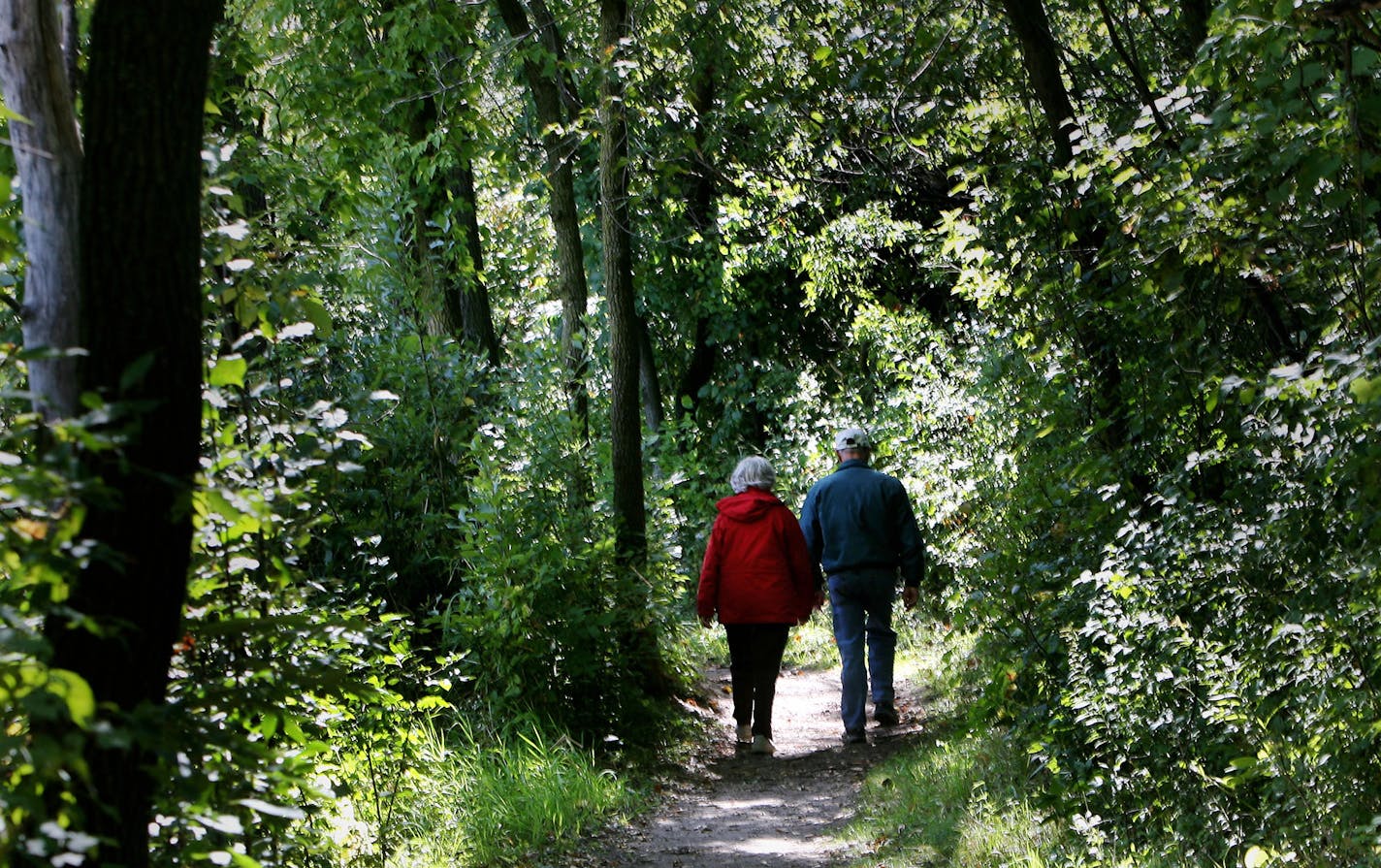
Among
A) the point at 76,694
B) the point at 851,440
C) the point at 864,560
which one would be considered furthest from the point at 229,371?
the point at 851,440

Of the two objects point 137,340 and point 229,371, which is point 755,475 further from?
point 137,340

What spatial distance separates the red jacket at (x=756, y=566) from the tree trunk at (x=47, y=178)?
274 inches

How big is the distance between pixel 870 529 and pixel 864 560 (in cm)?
24

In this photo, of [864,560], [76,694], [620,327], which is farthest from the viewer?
[620,327]

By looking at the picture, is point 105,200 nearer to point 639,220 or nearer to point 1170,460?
point 1170,460

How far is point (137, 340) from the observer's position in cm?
286

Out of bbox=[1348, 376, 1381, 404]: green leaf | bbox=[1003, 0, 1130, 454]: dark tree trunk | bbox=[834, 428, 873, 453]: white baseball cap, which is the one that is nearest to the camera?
bbox=[1348, 376, 1381, 404]: green leaf

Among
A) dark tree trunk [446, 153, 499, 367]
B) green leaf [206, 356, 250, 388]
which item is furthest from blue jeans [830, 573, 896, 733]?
green leaf [206, 356, 250, 388]

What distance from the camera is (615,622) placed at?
9.23 meters

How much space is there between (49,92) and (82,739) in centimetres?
182

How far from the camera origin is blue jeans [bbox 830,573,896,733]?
9.79 m

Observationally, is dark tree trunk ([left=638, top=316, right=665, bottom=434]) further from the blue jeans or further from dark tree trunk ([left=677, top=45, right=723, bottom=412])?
the blue jeans

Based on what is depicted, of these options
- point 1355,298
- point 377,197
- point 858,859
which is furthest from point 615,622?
point 1355,298

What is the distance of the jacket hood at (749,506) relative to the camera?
392 inches
